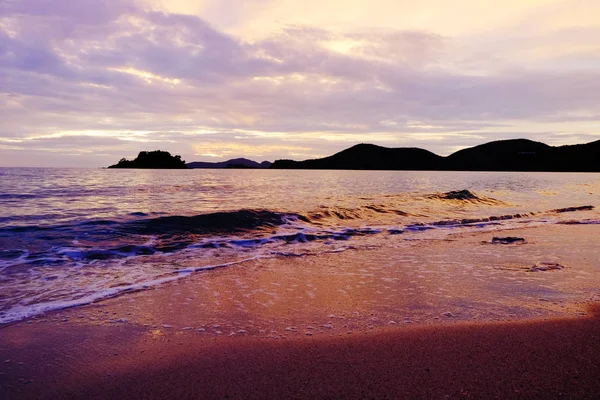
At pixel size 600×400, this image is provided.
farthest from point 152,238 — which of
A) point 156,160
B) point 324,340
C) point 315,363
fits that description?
point 156,160

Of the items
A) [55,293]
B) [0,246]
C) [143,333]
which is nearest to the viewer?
[143,333]

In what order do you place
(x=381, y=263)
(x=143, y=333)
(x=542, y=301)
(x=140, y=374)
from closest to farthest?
(x=140, y=374) → (x=143, y=333) → (x=542, y=301) → (x=381, y=263)

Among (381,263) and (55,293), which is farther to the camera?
(381,263)

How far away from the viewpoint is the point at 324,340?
4.39 metres

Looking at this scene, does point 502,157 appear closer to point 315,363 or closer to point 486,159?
point 486,159

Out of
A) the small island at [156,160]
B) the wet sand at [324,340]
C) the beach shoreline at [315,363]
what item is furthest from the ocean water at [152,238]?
the small island at [156,160]

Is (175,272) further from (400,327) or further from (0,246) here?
(0,246)

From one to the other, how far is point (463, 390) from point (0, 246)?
37.7 feet

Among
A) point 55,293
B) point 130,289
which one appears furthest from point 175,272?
point 55,293

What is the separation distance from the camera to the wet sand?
3402 mm

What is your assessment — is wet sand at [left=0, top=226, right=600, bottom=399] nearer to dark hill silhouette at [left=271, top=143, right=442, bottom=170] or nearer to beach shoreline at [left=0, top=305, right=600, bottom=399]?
beach shoreline at [left=0, top=305, right=600, bottom=399]

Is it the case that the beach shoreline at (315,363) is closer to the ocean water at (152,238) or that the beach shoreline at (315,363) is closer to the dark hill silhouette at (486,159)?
the ocean water at (152,238)

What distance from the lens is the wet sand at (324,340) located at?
3.40 metres

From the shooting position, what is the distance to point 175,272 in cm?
793
